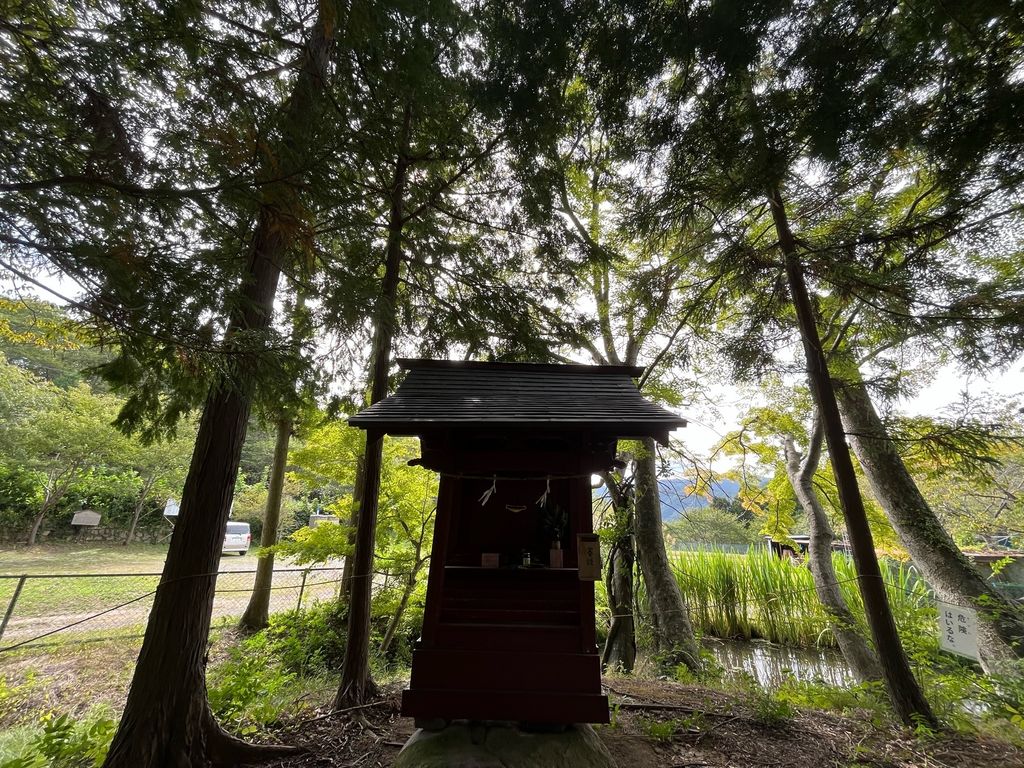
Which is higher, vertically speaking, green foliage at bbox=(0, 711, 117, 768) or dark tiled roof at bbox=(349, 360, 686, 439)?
dark tiled roof at bbox=(349, 360, 686, 439)

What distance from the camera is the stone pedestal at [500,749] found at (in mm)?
2564

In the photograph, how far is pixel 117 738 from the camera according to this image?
2.61 m

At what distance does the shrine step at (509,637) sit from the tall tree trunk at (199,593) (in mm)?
1617

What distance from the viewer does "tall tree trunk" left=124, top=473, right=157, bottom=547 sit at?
1671cm

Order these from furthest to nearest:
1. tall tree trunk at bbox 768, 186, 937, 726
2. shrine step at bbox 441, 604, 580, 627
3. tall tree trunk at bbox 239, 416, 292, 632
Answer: tall tree trunk at bbox 239, 416, 292, 632 → tall tree trunk at bbox 768, 186, 937, 726 → shrine step at bbox 441, 604, 580, 627

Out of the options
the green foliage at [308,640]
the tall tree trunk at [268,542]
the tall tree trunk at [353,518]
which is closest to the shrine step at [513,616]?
the tall tree trunk at [353,518]

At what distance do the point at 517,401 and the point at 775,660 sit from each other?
26.5 feet

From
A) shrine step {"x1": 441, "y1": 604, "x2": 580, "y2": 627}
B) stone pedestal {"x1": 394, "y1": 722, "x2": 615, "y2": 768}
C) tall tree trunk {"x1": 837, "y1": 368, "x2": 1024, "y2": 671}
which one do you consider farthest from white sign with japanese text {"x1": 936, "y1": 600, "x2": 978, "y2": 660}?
shrine step {"x1": 441, "y1": 604, "x2": 580, "y2": 627}

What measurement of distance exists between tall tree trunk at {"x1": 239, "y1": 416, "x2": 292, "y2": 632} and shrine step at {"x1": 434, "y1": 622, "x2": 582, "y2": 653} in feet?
18.4

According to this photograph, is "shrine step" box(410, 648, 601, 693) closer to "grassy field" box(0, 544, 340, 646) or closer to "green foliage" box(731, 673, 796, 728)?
"green foliage" box(731, 673, 796, 728)

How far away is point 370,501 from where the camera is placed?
402 cm

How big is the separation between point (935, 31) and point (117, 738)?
23.8ft

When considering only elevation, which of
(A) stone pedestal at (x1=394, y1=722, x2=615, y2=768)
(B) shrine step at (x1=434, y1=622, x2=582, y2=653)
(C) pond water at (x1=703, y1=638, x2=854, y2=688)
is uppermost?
(B) shrine step at (x1=434, y1=622, x2=582, y2=653)

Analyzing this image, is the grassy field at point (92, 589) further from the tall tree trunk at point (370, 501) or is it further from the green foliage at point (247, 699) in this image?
the tall tree trunk at point (370, 501)
